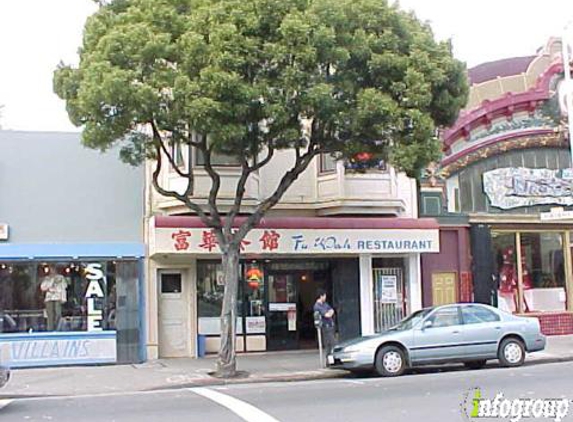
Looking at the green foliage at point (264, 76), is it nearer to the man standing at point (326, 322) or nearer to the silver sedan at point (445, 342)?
the silver sedan at point (445, 342)

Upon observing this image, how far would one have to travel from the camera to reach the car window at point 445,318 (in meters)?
15.9

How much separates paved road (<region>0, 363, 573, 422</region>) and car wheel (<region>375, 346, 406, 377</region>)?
21.4 inches

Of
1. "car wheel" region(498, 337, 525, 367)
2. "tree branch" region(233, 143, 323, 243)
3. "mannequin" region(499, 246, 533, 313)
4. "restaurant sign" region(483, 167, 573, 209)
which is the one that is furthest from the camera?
"mannequin" region(499, 246, 533, 313)

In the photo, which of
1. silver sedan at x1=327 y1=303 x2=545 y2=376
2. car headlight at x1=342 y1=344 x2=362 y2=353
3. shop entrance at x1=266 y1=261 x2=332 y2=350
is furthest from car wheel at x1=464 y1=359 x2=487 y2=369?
shop entrance at x1=266 y1=261 x2=332 y2=350

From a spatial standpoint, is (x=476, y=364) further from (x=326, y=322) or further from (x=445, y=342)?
(x=326, y=322)

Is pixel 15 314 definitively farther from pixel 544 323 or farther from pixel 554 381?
pixel 544 323

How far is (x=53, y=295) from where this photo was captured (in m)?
18.8

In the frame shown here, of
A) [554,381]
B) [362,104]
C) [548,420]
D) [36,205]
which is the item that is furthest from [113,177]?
[548,420]

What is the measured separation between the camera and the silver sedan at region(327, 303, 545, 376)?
1538 cm

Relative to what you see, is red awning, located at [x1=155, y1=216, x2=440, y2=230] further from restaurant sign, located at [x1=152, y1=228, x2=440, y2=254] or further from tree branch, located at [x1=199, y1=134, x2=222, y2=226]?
tree branch, located at [x1=199, y1=134, x2=222, y2=226]

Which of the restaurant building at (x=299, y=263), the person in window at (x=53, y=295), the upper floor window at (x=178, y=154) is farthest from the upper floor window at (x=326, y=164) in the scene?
the person in window at (x=53, y=295)

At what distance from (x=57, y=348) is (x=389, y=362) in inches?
319

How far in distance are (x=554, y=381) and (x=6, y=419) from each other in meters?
8.56

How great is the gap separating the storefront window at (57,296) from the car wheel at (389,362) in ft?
23.1
